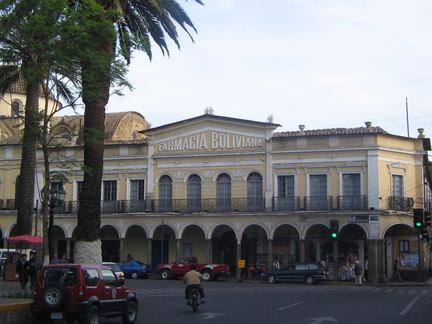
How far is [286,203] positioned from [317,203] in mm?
1974

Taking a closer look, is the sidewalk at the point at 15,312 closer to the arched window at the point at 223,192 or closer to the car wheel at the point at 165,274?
the car wheel at the point at 165,274

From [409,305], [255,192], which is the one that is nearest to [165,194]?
[255,192]

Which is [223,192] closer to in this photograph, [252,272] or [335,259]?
[252,272]

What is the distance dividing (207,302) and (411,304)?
7.27 metres

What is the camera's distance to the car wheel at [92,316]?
14.6 meters

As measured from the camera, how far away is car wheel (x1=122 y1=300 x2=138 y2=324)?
53.7ft

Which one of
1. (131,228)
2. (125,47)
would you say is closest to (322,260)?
(131,228)

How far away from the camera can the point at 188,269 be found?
38.9 m

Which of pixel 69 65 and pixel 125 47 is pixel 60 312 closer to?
pixel 69 65

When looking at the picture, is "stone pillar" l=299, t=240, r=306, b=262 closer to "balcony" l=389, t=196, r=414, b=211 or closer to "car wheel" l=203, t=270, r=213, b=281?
"car wheel" l=203, t=270, r=213, b=281

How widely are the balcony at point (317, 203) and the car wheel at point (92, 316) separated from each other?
1024 inches

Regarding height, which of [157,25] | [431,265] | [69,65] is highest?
[157,25]

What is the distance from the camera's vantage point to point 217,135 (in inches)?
1677

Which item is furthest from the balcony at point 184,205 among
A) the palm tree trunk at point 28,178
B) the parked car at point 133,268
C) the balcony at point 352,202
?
the palm tree trunk at point 28,178
